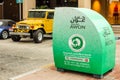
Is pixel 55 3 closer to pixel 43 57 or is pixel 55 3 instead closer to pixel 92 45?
pixel 43 57

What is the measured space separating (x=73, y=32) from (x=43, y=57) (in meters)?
3.92

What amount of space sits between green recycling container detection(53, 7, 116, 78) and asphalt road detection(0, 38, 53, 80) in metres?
1.50

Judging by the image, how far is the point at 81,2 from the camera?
76.1 ft

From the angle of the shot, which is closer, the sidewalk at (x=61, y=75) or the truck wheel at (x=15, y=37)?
the sidewalk at (x=61, y=75)

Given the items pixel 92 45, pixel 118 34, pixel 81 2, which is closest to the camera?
pixel 92 45

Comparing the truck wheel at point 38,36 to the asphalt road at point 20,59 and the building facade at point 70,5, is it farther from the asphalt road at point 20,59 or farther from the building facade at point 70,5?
the building facade at point 70,5

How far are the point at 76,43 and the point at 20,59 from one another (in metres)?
3.74

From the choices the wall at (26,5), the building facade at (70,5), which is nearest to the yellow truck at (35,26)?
the building facade at (70,5)

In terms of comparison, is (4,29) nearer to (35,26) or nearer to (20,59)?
(35,26)

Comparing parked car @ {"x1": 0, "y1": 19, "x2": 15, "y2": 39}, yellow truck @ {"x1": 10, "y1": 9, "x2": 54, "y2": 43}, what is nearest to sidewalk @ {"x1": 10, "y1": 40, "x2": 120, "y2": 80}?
yellow truck @ {"x1": 10, "y1": 9, "x2": 54, "y2": 43}

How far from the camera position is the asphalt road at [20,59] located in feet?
33.0

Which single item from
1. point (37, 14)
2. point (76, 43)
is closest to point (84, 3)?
point (37, 14)

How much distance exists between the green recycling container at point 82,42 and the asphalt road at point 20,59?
1.50 m

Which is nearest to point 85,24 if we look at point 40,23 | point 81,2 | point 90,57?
point 90,57
